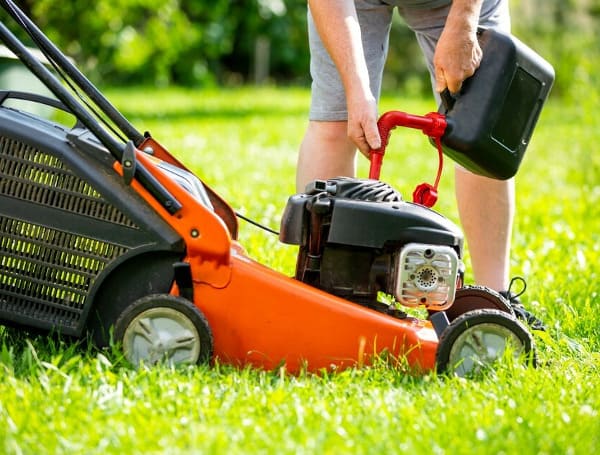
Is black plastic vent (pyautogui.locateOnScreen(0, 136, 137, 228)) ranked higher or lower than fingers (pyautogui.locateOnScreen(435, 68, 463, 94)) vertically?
lower

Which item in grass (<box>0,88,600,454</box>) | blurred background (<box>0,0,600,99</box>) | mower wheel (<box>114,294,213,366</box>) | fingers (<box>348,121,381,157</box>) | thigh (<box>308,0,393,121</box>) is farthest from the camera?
blurred background (<box>0,0,600,99</box>)

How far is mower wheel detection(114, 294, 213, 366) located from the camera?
7.51 feet

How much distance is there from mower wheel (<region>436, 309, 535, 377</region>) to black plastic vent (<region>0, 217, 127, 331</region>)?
29.5 inches

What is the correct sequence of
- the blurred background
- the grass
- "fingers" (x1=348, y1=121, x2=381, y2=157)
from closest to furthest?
the grass
"fingers" (x1=348, y1=121, x2=381, y2=157)
the blurred background

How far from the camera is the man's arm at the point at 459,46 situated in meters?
2.61

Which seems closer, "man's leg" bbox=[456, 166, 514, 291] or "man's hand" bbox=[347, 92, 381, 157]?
"man's hand" bbox=[347, 92, 381, 157]

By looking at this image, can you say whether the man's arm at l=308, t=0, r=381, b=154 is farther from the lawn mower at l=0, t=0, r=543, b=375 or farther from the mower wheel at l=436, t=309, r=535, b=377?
the mower wheel at l=436, t=309, r=535, b=377

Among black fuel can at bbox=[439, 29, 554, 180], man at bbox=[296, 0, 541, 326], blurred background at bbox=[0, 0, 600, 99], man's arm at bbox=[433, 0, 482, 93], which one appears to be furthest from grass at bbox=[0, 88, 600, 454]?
blurred background at bbox=[0, 0, 600, 99]

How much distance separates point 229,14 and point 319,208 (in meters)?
14.3

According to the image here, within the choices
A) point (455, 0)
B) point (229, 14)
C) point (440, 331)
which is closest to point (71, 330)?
point (440, 331)

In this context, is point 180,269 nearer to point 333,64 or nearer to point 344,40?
point 344,40

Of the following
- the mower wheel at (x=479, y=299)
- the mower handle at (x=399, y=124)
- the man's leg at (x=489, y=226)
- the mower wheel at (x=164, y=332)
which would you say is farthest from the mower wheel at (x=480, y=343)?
the man's leg at (x=489, y=226)

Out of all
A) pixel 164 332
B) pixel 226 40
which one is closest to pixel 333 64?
pixel 164 332

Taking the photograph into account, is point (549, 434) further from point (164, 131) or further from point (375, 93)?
point (164, 131)
